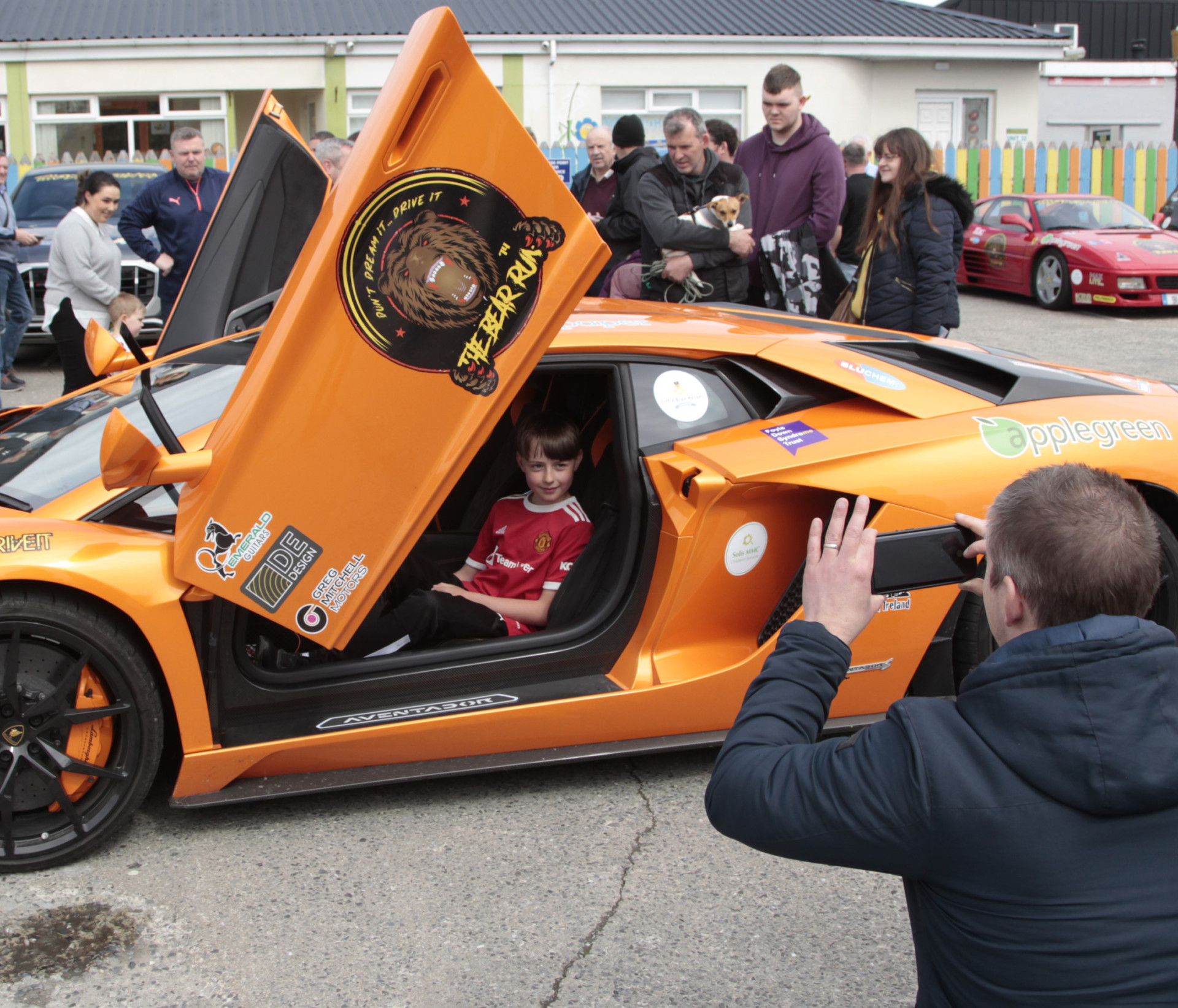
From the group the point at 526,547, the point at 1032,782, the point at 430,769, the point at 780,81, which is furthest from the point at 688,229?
the point at 1032,782

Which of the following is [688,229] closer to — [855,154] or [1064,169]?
[855,154]

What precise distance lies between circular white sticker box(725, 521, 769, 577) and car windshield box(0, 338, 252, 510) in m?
1.35

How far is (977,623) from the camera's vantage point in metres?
3.26

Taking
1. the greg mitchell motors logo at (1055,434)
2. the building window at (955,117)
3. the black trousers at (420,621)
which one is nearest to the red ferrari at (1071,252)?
the building window at (955,117)

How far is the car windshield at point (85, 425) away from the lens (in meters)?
2.95

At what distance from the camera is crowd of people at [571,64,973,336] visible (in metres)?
5.29

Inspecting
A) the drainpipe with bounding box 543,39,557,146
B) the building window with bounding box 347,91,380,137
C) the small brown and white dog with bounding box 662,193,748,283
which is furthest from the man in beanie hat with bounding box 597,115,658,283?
the building window with bounding box 347,91,380,137

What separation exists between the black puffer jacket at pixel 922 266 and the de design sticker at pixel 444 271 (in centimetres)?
317

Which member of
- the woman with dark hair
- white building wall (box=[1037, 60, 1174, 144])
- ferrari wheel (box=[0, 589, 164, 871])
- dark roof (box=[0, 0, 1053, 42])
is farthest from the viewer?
white building wall (box=[1037, 60, 1174, 144])

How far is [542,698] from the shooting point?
3.07 meters

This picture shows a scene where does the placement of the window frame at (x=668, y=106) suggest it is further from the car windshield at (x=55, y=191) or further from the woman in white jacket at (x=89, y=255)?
the woman in white jacket at (x=89, y=255)

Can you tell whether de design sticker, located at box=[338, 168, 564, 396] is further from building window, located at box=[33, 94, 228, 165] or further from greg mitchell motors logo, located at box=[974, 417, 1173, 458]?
building window, located at box=[33, 94, 228, 165]

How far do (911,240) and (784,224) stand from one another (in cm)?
100

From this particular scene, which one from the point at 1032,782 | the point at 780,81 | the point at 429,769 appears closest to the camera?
the point at 1032,782
